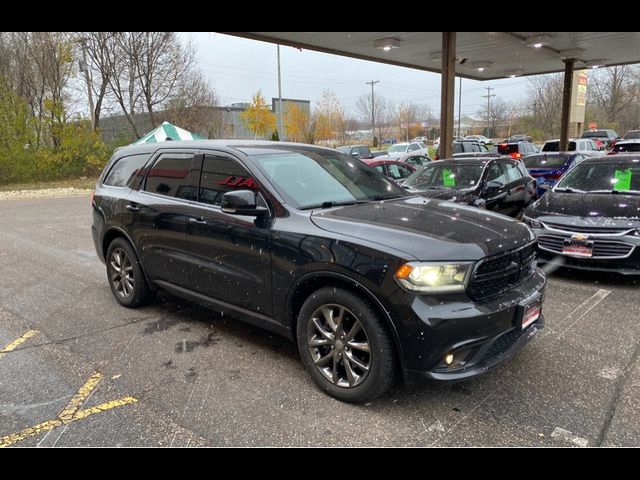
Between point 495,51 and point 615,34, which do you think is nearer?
point 615,34

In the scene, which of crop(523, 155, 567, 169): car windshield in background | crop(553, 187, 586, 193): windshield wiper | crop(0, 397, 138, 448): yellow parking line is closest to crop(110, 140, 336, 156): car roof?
crop(0, 397, 138, 448): yellow parking line

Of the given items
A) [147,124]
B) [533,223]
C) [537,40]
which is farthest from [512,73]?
[147,124]

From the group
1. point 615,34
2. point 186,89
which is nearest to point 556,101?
point 186,89

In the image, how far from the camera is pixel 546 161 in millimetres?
12844

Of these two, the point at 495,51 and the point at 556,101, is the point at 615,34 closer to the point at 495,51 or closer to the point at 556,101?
the point at 495,51

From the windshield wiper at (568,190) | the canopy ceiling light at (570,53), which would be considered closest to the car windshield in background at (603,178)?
the windshield wiper at (568,190)

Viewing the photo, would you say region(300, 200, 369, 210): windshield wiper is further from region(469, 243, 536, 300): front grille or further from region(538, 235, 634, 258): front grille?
region(538, 235, 634, 258): front grille

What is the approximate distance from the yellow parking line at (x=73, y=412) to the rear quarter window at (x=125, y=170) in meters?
2.37

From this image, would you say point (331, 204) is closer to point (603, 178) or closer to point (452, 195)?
point (452, 195)

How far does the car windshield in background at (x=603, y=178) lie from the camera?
6.34 meters

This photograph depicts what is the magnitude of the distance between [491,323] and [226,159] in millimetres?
2487

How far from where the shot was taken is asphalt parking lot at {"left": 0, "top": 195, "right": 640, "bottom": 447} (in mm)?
2803

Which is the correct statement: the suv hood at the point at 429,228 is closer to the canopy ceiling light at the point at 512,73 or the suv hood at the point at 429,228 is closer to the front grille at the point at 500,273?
the front grille at the point at 500,273

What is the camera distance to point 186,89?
106 ft
